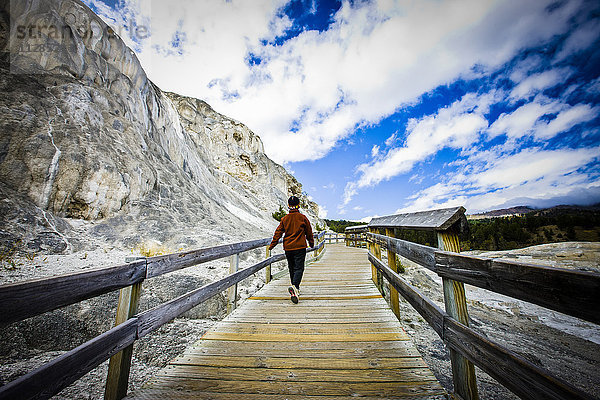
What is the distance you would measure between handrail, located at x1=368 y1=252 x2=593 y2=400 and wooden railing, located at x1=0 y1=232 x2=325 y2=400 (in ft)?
7.91

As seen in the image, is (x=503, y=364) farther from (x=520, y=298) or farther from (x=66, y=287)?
(x=66, y=287)

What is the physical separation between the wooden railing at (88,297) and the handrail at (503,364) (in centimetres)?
241

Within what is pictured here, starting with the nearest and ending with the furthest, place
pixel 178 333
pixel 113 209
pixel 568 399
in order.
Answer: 1. pixel 568 399
2. pixel 178 333
3. pixel 113 209

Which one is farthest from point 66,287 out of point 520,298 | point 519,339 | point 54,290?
point 519,339

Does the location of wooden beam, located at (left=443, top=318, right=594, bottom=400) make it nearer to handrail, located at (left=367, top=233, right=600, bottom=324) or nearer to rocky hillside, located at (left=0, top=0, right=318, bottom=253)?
handrail, located at (left=367, top=233, right=600, bottom=324)

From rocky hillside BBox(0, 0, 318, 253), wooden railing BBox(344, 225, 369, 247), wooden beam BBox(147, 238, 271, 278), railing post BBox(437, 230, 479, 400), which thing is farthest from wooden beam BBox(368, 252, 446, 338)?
wooden railing BBox(344, 225, 369, 247)

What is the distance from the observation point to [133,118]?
13688 millimetres

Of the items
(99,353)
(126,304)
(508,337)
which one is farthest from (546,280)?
(508,337)

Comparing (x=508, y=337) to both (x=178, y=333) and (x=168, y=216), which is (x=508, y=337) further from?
(x=168, y=216)

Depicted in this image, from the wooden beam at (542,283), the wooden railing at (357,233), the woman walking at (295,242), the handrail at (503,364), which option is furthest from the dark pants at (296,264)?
the wooden railing at (357,233)

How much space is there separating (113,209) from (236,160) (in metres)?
24.0

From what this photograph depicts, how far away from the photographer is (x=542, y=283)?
1164 millimetres

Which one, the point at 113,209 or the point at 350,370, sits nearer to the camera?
the point at 350,370

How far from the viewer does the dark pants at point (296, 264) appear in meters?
4.45
